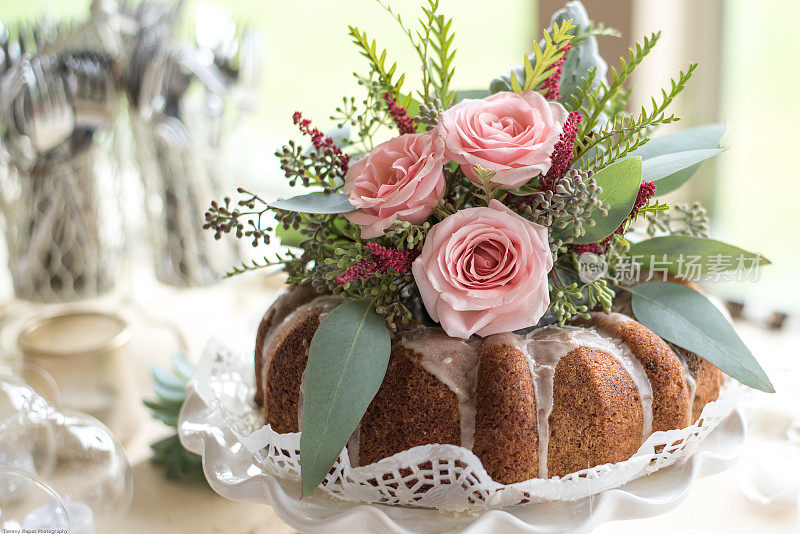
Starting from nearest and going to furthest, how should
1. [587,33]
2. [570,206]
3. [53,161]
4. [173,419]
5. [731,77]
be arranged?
[570,206], [587,33], [173,419], [53,161], [731,77]

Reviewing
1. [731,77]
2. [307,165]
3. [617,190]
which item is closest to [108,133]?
[307,165]

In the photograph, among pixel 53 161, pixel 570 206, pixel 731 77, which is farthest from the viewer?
pixel 731 77

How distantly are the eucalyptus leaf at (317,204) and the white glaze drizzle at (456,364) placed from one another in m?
0.11

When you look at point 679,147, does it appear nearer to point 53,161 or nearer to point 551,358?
point 551,358

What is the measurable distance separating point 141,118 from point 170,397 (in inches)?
15.5

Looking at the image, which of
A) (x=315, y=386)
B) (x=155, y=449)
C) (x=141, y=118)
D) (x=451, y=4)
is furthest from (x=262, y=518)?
(x=451, y=4)

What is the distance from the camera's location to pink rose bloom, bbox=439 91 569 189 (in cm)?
52

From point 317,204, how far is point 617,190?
230 millimetres

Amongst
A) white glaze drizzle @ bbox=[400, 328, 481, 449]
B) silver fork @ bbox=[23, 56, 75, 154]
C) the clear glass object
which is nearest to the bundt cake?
white glaze drizzle @ bbox=[400, 328, 481, 449]

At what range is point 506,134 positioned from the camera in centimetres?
53

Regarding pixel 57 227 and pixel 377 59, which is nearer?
pixel 377 59

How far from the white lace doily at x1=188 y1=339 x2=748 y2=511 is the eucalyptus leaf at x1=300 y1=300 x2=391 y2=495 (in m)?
0.03

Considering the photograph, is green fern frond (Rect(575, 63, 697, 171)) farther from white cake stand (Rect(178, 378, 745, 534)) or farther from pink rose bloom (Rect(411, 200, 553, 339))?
white cake stand (Rect(178, 378, 745, 534))

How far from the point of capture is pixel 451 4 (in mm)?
1497
